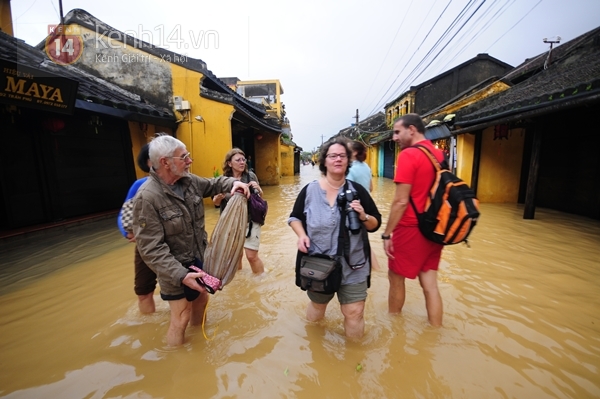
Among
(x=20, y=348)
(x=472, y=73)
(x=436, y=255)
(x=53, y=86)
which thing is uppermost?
(x=472, y=73)

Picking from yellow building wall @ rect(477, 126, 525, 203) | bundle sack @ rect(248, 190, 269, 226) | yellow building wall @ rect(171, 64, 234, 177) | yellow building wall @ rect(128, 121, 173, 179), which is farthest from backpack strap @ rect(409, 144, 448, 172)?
yellow building wall @ rect(477, 126, 525, 203)

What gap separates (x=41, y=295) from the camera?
3.34 meters

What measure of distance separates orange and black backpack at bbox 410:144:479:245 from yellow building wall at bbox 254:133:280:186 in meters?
13.3

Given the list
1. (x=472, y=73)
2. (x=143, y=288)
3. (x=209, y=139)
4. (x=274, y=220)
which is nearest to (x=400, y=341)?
(x=143, y=288)

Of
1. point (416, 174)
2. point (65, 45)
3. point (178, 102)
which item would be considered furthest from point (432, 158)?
point (65, 45)

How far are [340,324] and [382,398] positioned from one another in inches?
33.1

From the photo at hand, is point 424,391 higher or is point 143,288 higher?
point 143,288

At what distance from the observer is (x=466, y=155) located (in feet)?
29.0

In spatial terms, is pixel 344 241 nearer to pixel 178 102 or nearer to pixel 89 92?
pixel 89 92

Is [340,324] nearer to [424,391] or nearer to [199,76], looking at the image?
[424,391]

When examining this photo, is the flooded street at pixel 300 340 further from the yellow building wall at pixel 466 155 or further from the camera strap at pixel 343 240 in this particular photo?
the yellow building wall at pixel 466 155

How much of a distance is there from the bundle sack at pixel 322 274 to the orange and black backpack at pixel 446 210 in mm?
831

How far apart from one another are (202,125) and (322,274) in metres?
8.28

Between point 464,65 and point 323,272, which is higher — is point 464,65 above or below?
above
